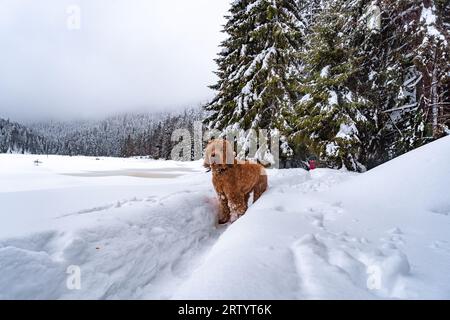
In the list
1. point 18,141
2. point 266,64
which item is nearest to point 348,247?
point 266,64

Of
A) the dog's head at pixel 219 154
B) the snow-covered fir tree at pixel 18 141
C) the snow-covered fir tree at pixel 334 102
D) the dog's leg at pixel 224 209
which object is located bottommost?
the dog's leg at pixel 224 209

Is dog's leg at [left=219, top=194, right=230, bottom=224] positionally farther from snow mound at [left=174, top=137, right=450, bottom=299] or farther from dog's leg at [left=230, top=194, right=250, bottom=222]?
snow mound at [left=174, top=137, right=450, bottom=299]

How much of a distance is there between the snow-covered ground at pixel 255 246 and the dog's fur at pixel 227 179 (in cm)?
62

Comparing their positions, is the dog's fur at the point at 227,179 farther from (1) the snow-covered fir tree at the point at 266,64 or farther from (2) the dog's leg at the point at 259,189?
(1) the snow-covered fir tree at the point at 266,64

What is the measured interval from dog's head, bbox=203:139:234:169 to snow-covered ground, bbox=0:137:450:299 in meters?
1.06

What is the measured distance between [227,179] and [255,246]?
291 cm

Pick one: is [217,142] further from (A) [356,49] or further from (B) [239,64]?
(B) [239,64]

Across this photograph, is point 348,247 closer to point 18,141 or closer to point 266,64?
point 266,64

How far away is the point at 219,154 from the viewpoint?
5.26 m

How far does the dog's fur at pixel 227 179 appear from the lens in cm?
531

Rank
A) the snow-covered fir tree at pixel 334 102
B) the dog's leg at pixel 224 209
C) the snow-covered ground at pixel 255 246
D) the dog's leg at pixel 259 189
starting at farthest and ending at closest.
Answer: the snow-covered fir tree at pixel 334 102 → the dog's leg at pixel 259 189 → the dog's leg at pixel 224 209 → the snow-covered ground at pixel 255 246

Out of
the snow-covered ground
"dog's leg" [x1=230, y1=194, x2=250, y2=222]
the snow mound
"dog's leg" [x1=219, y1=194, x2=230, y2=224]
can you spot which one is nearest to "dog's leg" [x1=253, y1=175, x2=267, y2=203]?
"dog's leg" [x1=230, y1=194, x2=250, y2=222]

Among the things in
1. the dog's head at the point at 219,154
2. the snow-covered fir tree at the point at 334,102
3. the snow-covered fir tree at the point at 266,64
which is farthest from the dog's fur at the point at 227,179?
the snow-covered fir tree at the point at 266,64
